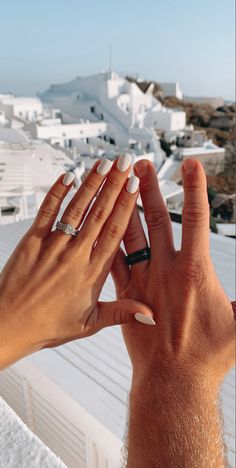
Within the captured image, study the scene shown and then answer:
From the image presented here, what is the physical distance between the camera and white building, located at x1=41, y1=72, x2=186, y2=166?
22.3 meters

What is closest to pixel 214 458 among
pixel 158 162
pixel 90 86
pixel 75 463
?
pixel 75 463

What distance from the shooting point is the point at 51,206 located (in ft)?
3.39

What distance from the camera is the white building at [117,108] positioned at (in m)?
22.3

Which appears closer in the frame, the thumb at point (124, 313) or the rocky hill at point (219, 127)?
the thumb at point (124, 313)

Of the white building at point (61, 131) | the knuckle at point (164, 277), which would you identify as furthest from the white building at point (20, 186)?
the white building at point (61, 131)

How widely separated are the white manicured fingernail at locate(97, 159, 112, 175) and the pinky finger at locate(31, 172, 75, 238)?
7 cm

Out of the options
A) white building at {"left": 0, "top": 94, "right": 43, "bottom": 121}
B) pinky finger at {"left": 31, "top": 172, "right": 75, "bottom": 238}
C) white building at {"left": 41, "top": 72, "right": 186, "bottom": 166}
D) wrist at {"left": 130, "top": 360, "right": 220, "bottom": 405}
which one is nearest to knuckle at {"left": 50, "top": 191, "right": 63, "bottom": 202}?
pinky finger at {"left": 31, "top": 172, "right": 75, "bottom": 238}

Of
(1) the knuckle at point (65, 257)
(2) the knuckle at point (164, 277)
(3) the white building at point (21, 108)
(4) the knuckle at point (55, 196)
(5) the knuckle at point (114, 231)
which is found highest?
(3) the white building at point (21, 108)

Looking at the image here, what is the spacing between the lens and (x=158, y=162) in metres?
18.2

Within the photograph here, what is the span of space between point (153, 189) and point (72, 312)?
1.24ft

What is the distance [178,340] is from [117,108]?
79.7ft

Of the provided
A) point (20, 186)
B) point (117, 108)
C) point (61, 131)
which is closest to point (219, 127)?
point (117, 108)

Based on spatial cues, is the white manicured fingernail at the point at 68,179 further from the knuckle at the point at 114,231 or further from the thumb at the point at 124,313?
the thumb at the point at 124,313

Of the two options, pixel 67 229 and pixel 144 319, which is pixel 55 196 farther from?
pixel 144 319
